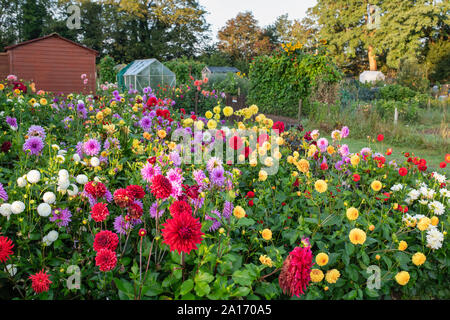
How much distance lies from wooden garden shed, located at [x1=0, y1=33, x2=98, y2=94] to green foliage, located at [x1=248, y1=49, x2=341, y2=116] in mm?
8556

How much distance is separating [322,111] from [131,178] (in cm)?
782

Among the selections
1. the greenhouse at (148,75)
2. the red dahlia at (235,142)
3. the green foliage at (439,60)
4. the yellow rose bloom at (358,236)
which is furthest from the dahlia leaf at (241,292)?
the green foliage at (439,60)

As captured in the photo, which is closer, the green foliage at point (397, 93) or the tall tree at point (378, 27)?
the green foliage at point (397, 93)

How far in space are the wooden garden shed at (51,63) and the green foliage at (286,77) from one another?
8.56 meters

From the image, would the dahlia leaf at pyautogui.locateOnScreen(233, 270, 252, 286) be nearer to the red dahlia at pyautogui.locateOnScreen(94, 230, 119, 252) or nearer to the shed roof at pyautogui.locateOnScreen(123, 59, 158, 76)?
the red dahlia at pyautogui.locateOnScreen(94, 230, 119, 252)

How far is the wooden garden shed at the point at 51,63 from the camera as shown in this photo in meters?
16.8

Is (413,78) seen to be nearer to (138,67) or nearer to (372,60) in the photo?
(138,67)

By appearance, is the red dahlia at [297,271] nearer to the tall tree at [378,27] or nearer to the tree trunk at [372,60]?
the tall tree at [378,27]

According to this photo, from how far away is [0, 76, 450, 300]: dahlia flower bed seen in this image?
1.51m

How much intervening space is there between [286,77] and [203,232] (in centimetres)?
981

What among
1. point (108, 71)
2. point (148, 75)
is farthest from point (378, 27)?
point (108, 71)

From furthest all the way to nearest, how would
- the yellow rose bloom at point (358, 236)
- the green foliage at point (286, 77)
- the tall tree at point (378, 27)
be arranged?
1. the tall tree at point (378, 27)
2. the green foliage at point (286, 77)
3. the yellow rose bloom at point (358, 236)
